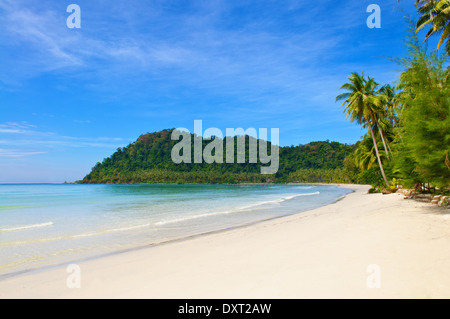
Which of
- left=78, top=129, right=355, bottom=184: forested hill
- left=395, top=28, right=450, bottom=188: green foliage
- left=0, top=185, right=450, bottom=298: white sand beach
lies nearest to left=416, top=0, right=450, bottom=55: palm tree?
left=395, top=28, right=450, bottom=188: green foliage

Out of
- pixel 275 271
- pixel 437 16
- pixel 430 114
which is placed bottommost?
pixel 275 271

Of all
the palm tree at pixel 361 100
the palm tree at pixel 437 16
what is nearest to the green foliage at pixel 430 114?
the palm tree at pixel 437 16

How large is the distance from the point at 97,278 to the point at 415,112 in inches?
398

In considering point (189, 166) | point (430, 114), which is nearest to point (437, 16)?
point (430, 114)

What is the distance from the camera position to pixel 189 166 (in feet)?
598

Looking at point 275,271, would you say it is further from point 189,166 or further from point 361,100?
point 189,166

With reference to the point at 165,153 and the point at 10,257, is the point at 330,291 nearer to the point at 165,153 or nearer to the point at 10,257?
the point at 10,257

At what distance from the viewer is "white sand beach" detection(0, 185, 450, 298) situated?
362 cm

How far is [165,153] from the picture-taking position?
185250 mm

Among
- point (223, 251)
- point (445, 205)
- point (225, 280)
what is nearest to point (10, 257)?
point (223, 251)

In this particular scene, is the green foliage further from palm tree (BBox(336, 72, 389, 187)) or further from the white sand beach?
palm tree (BBox(336, 72, 389, 187))

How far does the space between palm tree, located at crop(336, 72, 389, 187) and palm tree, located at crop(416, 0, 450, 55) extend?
8670 millimetres

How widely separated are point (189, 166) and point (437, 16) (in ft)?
567
